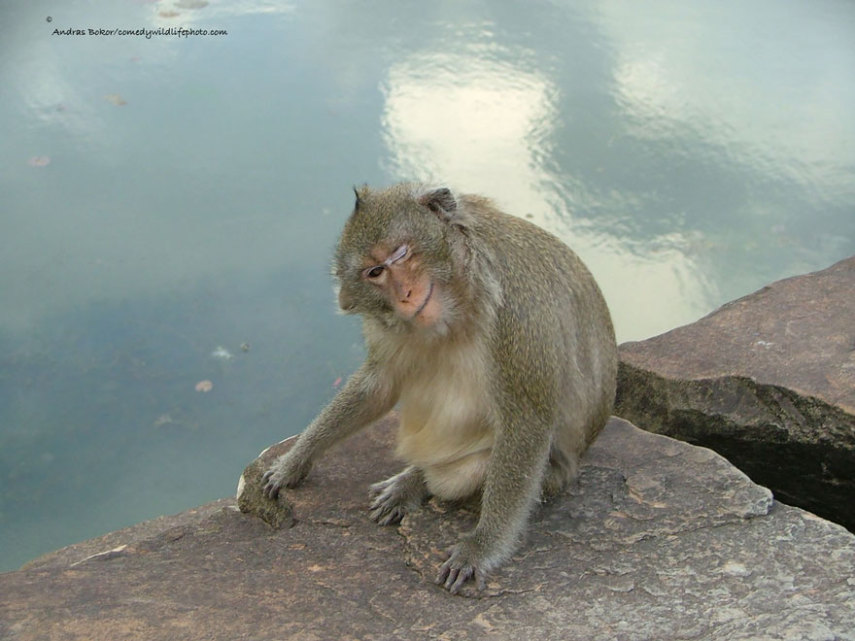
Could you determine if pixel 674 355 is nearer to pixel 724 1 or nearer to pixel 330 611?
pixel 330 611

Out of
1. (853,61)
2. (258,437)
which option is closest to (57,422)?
(258,437)

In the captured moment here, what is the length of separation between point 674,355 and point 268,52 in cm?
527

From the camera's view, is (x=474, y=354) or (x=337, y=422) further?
(x=337, y=422)

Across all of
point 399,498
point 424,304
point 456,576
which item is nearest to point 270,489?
point 399,498

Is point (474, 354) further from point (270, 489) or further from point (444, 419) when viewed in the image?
point (270, 489)

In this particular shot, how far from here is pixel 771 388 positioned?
4.49m

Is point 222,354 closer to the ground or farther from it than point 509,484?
closer to the ground

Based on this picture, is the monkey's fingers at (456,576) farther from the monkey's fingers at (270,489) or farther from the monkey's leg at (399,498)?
the monkey's fingers at (270,489)

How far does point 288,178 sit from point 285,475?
3.75 m

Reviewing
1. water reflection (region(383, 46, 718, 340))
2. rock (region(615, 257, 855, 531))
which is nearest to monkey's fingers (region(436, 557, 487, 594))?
rock (region(615, 257, 855, 531))

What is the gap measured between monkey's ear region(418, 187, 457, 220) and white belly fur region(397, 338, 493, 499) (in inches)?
19.4

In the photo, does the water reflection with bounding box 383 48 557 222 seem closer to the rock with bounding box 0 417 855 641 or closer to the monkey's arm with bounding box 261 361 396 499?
the monkey's arm with bounding box 261 361 396 499

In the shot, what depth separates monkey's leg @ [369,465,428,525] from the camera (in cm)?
390

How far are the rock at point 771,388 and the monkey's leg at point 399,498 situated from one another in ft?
4.89
